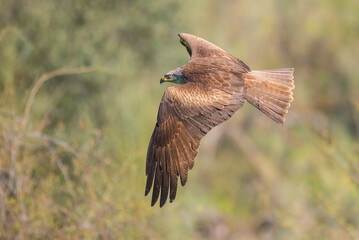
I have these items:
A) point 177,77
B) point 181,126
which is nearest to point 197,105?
point 181,126

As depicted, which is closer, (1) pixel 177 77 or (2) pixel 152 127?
(1) pixel 177 77

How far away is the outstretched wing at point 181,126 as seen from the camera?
6.43m

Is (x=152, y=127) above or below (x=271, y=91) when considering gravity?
below

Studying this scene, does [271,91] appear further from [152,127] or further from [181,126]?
[152,127]

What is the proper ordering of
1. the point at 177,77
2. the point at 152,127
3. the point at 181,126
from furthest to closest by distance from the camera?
the point at 152,127 < the point at 177,77 < the point at 181,126

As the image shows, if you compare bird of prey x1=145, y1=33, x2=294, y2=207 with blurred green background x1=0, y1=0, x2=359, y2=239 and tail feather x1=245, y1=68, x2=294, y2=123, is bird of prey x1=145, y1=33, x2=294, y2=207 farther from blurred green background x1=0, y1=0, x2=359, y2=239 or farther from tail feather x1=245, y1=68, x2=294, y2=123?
blurred green background x1=0, y1=0, x2=359, y2=239

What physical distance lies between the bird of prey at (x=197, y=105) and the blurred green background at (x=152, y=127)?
1.46 m

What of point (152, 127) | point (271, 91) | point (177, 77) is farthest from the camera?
point (152, 127)

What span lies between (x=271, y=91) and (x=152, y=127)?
584 centimetres

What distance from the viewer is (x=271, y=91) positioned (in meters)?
7.23

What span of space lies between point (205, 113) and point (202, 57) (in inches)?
48.6

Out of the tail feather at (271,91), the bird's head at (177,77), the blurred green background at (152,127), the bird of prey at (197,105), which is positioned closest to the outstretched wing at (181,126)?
the bird of prey at (197,105)

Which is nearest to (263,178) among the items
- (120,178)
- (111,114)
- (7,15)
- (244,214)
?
(244,214)

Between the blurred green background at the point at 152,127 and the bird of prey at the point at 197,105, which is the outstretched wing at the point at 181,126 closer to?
the bird of prey at the point at 197,105
